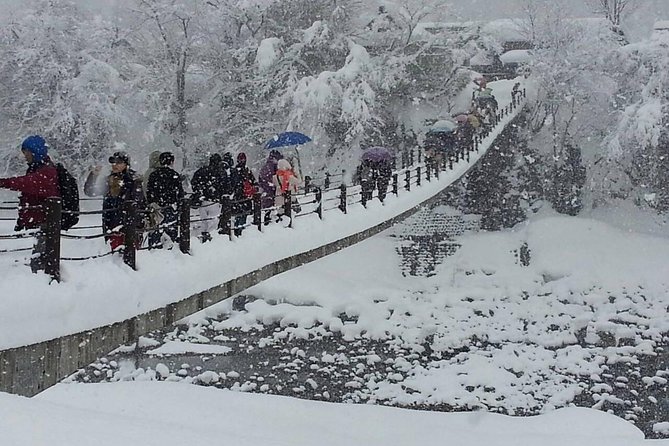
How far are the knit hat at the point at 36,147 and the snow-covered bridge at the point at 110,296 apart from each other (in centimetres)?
100

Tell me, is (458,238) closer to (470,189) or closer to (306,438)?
(470,189)

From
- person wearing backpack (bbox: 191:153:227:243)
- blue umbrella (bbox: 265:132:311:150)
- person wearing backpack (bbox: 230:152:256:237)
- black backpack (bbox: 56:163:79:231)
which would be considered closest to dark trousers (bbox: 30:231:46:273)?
black backpack (bbox: 56:163:79:231)

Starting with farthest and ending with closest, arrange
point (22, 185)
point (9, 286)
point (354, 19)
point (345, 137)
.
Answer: point (354, 19), point (345, 137), point (22, 185), point (9, 286)

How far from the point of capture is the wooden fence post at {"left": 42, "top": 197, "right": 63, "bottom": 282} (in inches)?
233

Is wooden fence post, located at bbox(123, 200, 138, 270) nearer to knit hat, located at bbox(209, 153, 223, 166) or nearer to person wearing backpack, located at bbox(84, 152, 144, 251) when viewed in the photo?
person wearing backpack, located at bbox(84, 152, 144, 251)

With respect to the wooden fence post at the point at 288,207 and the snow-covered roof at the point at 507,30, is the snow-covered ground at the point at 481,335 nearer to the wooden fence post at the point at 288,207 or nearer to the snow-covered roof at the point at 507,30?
the wooden fence post at the point at 288,207

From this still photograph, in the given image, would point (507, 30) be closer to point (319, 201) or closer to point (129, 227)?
point (319, 201)

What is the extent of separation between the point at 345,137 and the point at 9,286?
22972 millimetres

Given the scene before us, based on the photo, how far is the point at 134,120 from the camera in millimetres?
28859

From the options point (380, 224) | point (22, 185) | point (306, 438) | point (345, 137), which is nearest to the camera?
point (22, 185)

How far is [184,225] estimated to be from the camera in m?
8.87

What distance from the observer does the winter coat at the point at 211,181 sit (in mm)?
10500

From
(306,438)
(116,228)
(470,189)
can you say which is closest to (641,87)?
(470,189)

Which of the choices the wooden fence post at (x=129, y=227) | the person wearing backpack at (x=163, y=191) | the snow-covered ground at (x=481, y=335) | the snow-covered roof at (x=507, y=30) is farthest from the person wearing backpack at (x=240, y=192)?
the snow-covered roof at (x=507, y=30)
